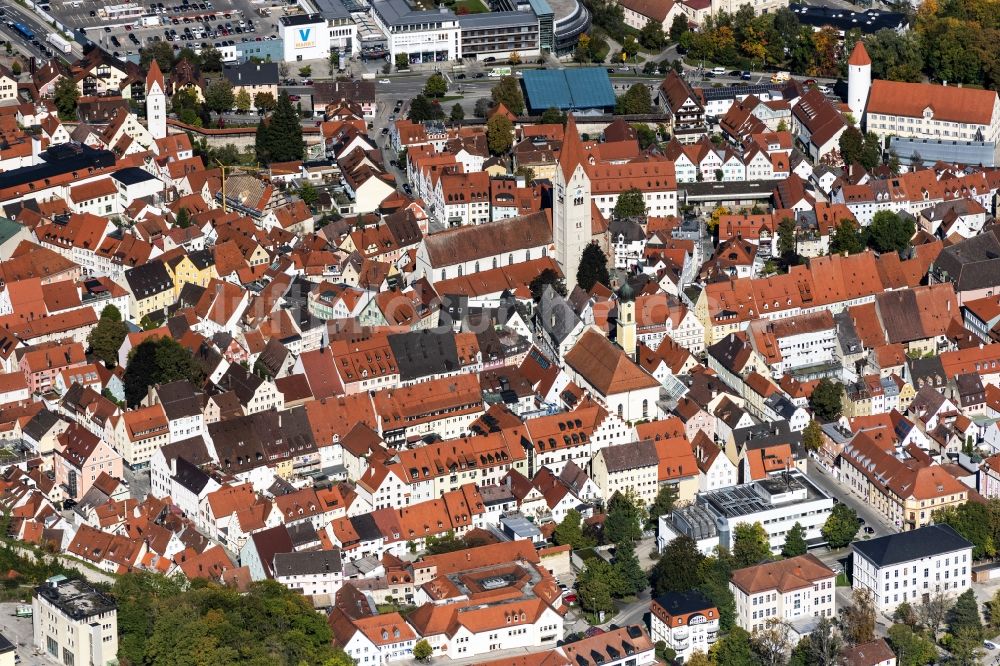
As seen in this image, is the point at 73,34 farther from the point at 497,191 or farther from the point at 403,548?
the point at 403,548

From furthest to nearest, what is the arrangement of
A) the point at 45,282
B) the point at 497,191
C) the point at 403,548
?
the point at 497,191, the point at 45,282, the point at 403,548

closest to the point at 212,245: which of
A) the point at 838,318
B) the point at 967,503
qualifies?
the point at 838,318

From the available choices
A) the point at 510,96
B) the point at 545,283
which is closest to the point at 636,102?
the point at 510,96

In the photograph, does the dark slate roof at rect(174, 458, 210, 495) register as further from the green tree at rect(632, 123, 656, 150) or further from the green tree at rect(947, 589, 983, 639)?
the green tree at rect(632, 123, 656, 150)

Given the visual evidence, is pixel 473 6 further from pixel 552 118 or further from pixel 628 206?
pixel 628 206

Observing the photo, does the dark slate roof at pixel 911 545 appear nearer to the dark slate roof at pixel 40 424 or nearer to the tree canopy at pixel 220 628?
the tree canopy at pixel 220 628

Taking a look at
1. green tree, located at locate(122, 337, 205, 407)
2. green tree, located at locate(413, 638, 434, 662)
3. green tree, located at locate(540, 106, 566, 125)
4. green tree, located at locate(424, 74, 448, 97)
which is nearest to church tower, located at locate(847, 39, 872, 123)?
green tree, located at locate(540, 106, 566, 125)

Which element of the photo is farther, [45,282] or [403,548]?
[45,282]
